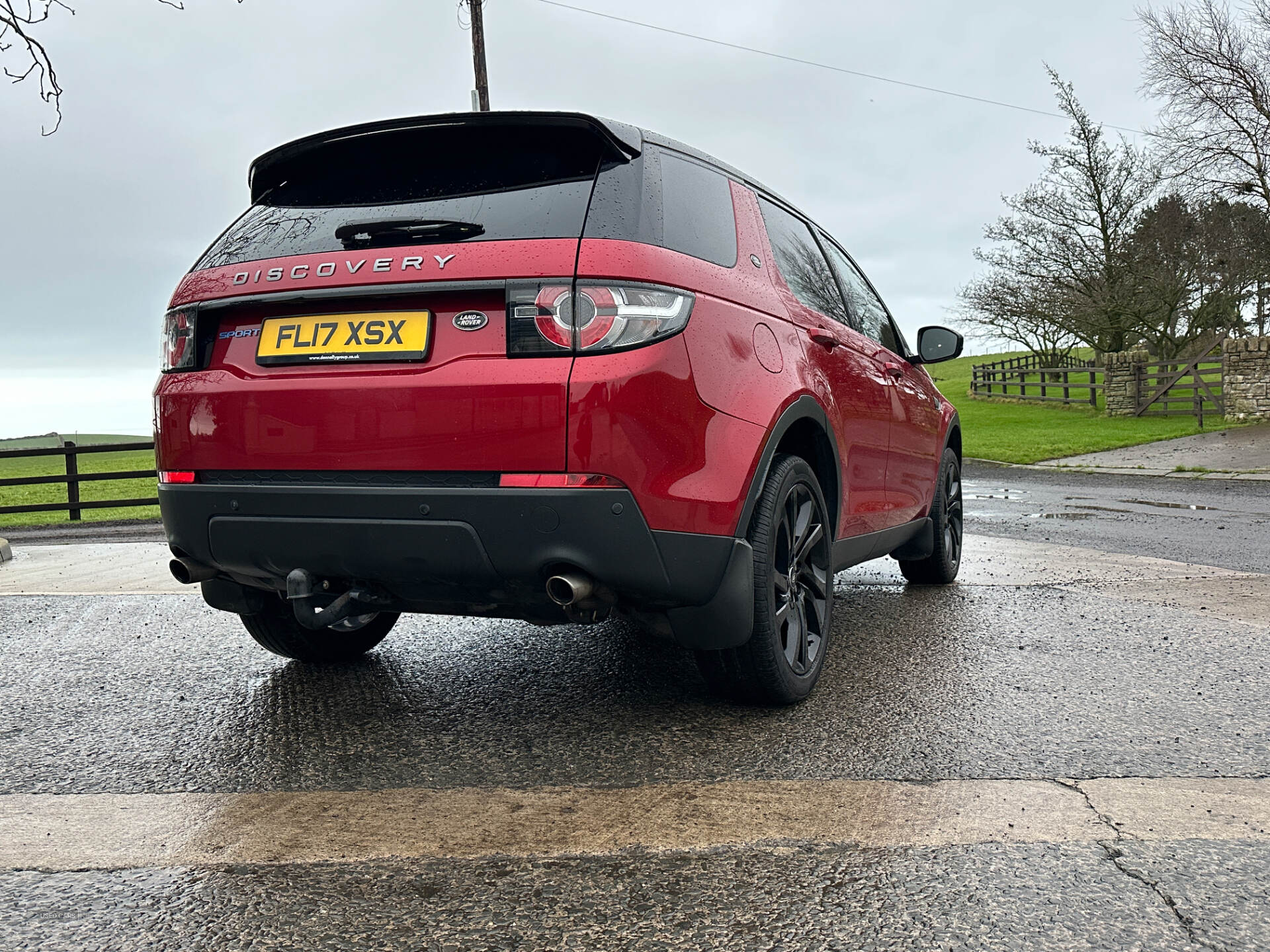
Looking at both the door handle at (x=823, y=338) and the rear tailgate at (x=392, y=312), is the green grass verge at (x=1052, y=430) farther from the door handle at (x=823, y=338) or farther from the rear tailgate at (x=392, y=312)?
the rear tailgate at (x=392, y=312)

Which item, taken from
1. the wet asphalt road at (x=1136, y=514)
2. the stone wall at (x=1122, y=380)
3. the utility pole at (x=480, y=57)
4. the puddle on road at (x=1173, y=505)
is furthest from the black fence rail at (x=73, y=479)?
the stone wall at (x=1122, y=380)

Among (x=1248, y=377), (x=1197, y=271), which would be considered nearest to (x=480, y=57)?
(x=1248, y=377)

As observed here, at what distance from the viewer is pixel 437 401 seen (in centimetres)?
281

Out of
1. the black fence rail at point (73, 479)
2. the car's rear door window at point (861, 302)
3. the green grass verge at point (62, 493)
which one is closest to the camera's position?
the car's rear door window at point (861, 302)

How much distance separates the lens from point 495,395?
2.77 meters

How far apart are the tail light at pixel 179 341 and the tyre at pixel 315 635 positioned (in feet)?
3.43

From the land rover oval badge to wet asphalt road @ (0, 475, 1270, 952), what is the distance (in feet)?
4.06

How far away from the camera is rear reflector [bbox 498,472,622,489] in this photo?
2756 millimetres

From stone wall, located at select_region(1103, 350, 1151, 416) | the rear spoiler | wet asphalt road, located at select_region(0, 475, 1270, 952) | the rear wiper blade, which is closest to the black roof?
the rear spoiler

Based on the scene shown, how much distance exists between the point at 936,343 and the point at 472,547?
3566 millimetres

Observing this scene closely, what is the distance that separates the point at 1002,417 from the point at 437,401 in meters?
36.1

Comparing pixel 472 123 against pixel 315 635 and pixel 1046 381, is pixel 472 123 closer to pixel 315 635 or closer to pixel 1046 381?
pixel 315 635

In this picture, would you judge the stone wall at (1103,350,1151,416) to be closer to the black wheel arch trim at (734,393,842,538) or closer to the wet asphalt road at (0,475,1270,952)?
the wet asphalt road at (0,475,1270,952)

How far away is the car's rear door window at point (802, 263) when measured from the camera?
3932 millimetres
